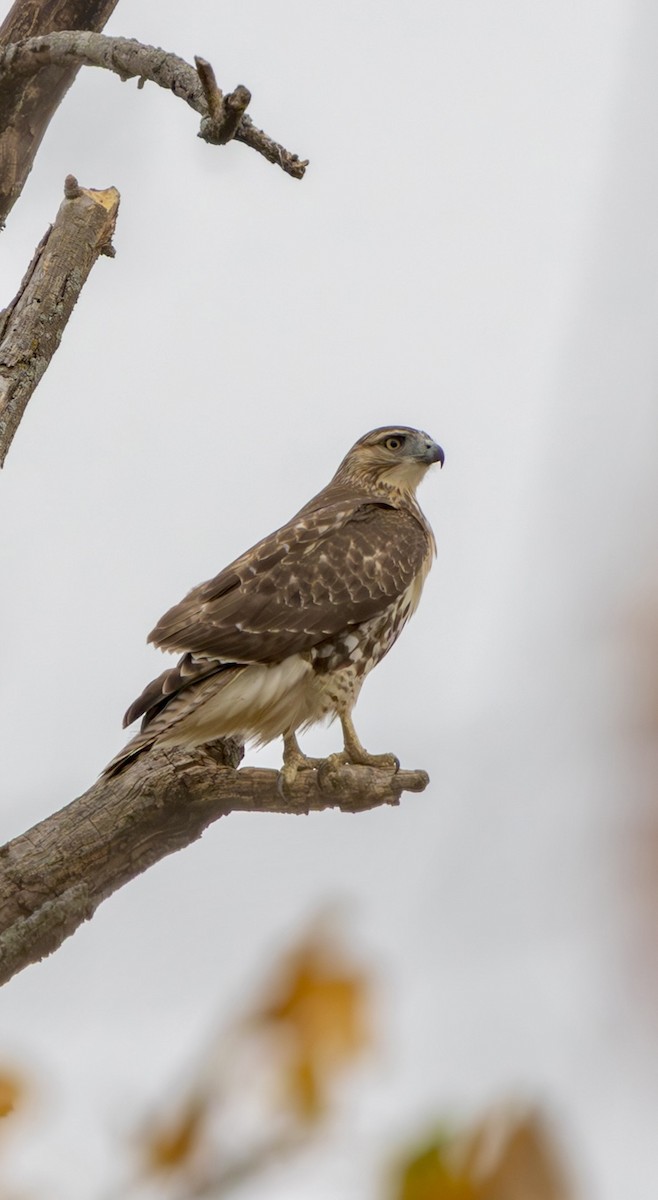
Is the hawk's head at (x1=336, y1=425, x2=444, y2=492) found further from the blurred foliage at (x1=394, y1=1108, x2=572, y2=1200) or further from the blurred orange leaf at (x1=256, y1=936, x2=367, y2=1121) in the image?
the blurred foliage at (x1=394, y1=1108, x2=572, y2=1200)

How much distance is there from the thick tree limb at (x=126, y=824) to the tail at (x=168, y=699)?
0.16 metres

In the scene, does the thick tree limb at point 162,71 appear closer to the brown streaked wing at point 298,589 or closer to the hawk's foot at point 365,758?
the brown streaked wing at point 298,589

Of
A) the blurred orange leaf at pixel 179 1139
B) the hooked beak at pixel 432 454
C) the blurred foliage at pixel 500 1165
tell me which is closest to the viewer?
the blurred foliage at pixel 500 1165

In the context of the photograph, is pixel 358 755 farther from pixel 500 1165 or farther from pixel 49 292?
pixel 500 1165

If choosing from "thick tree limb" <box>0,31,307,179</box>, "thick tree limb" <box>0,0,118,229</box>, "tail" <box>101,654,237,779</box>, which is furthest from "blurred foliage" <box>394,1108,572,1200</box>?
"thick tree limb" <box>0,0,118,229</box>

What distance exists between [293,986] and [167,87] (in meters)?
3.49

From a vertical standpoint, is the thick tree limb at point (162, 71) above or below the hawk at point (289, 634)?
above

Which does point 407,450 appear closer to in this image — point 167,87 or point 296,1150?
point 167,87

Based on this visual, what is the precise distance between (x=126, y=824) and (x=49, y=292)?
1.88m

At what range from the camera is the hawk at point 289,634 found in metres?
5.59

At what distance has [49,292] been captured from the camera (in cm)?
517

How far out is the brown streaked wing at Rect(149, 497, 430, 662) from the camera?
5770 millimetres

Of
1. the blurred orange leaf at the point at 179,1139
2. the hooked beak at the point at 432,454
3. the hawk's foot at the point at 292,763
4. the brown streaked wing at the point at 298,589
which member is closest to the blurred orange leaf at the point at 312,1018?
the blurred orange leaf at the point at 179,1139

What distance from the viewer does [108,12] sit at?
19.1 feet
